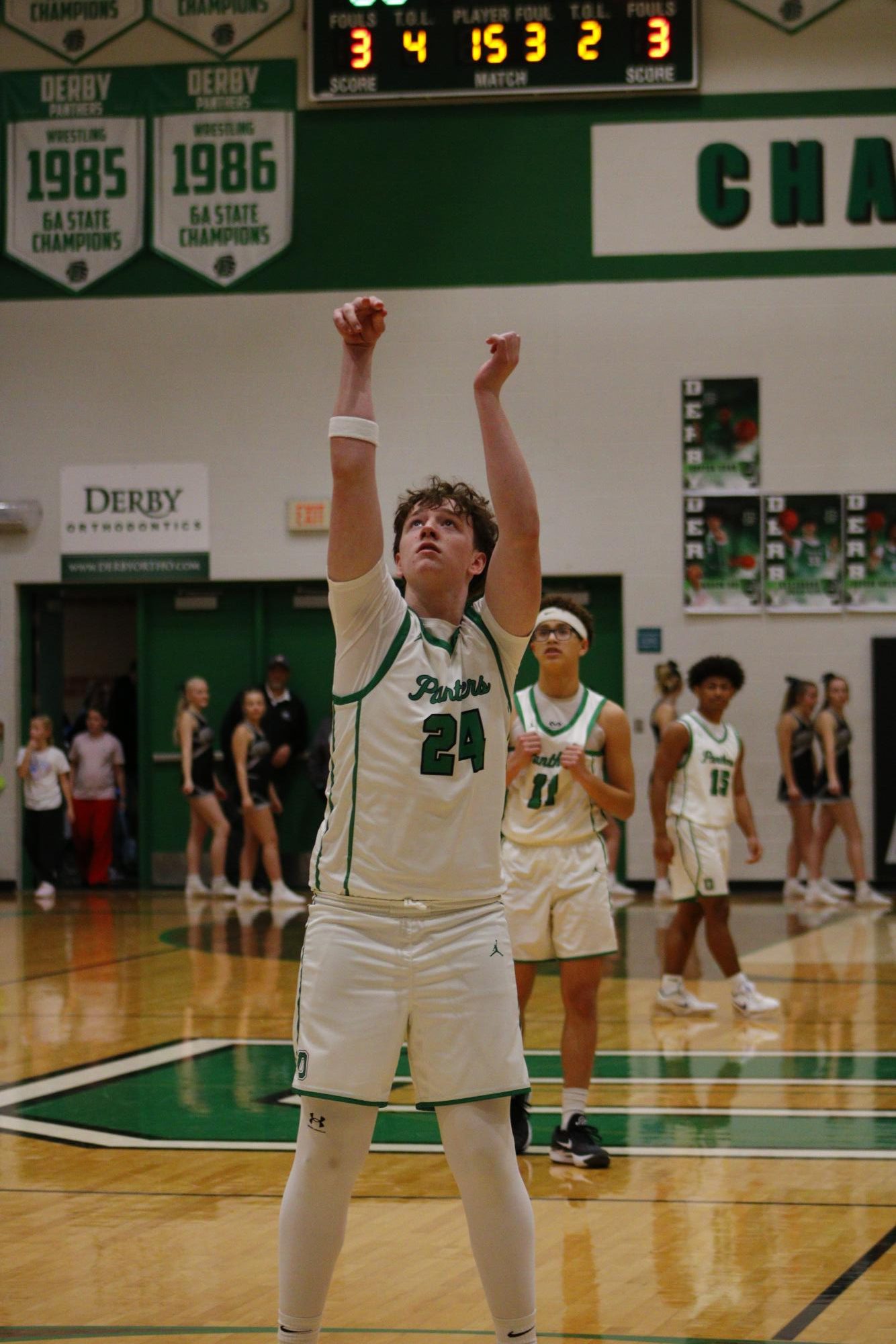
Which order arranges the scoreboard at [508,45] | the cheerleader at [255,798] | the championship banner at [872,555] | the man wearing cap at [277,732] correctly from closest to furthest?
1. the cheerleader at [255,798]
2. the scoreboard at [508,45]
3. the championship banner at [872,555]
4. the man wearing cap at [277,732]

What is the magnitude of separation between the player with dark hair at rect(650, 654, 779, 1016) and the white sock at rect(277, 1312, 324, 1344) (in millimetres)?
5341

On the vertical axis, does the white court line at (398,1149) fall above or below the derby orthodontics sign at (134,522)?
below

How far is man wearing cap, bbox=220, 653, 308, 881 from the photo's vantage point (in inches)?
623

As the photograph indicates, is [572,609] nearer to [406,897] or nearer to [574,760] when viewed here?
[574,760]

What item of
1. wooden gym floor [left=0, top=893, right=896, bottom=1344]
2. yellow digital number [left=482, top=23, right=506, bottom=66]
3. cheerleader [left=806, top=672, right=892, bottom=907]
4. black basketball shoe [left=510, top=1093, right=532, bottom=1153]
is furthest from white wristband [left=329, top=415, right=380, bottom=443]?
yellow digital number [left=482, top=23, right=506, bottom=66]

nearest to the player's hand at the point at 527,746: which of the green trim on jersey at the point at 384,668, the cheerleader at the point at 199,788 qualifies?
the green trim on jersey at the point at 384,668

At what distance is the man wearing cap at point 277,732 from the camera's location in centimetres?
Answer: 1583

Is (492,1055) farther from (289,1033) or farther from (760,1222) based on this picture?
(289,1033)

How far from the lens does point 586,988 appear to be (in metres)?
5.79

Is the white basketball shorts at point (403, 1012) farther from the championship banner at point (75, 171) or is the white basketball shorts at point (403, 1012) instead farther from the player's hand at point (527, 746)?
the championship banner at point (75, 171)

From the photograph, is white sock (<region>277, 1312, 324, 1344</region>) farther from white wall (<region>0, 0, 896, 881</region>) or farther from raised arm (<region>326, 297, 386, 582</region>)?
white wall (<region>0, 0, 896, 881</region>)

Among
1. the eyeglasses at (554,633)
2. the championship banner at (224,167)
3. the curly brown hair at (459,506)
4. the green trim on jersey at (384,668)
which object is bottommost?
the green trim on jersey at (384,668)

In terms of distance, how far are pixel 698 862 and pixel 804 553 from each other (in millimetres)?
7634

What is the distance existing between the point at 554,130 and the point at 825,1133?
1227cm
